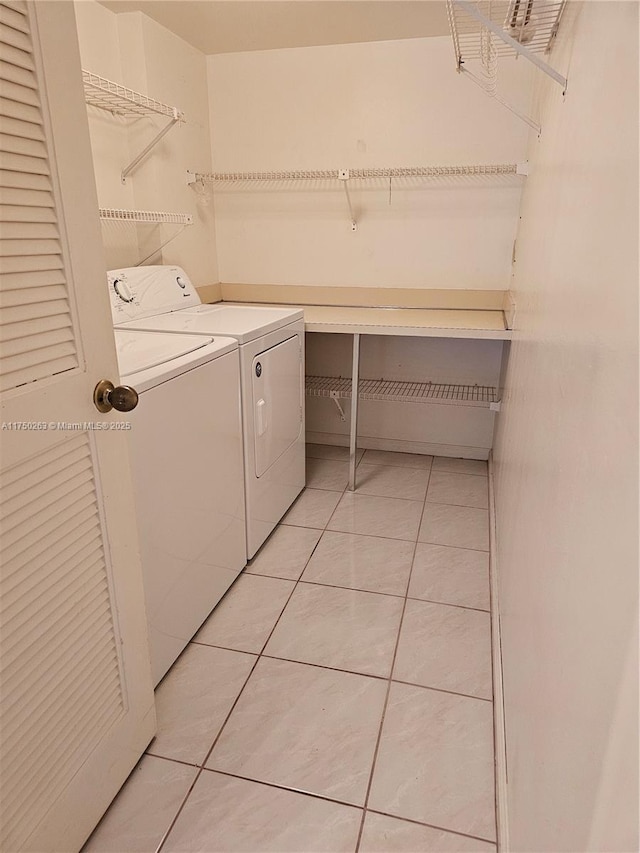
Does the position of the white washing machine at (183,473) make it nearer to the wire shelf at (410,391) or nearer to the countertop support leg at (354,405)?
the countertop support leg at (354,405)

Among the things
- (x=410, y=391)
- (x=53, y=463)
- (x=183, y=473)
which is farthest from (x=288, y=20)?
(x=53, y=463)

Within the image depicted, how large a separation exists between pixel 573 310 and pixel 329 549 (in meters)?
1.64

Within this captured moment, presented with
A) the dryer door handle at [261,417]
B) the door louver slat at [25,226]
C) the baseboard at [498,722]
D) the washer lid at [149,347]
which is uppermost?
the door louver slat at [25,226]

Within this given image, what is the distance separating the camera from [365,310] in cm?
296

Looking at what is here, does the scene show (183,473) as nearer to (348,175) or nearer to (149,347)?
(149,347)

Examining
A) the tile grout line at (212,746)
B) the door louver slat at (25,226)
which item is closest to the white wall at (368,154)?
the tile grout line at (212,746)

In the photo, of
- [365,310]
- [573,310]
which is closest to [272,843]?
[573,310]

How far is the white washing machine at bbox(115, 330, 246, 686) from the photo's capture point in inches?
58.0

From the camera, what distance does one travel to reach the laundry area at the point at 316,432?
803mm

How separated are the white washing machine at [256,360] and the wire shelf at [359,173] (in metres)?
0.64

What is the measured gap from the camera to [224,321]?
2211 millimetres

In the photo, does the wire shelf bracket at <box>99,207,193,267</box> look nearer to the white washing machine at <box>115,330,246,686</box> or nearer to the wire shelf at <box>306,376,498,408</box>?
the white washing machine at <box>115,330,246,686</box>

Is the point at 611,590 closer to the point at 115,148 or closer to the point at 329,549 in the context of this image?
the point at 329,549

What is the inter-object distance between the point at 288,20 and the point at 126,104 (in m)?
0.78
